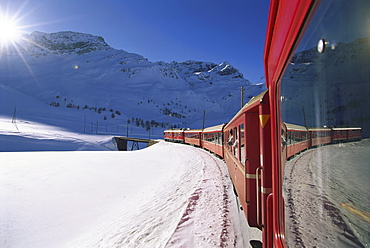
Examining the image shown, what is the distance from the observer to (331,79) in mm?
971

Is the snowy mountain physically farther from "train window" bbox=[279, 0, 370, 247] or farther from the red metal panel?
"train window" bbox=[279, 0, 370, 247]

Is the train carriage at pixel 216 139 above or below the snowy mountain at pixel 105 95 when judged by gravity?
below

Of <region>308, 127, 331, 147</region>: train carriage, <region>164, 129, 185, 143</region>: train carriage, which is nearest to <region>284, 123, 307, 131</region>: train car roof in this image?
<region>308, 127, 331, 147</region>: train carriage

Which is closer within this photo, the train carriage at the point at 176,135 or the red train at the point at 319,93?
the red train at the point at 319,93

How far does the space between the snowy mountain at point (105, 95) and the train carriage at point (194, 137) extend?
45.8 meters

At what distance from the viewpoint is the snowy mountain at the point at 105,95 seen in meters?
79.3

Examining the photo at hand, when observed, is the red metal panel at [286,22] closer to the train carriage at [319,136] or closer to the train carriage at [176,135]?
the train carriage at [319,136]

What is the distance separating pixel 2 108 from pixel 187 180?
91414 mm

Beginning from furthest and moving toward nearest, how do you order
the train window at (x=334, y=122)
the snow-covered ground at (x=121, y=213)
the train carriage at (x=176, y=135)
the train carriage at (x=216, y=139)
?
the train carriage at (x=176, y=135)
the train carriage at (x=216, y=139)
the snow-covered ground at (x=121, y=213)
the train window at (x=334, y=122)

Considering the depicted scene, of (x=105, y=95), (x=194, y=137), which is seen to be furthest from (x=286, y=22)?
(x=105, y=95)

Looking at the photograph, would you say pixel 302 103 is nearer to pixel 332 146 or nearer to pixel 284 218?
pixel 332 146

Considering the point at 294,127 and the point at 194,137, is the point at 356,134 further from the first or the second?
the point at 194,137

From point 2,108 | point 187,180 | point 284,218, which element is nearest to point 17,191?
point 187,180

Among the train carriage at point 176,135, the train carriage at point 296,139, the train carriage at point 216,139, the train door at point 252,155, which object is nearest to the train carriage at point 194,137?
the train carriage at point 176,135
